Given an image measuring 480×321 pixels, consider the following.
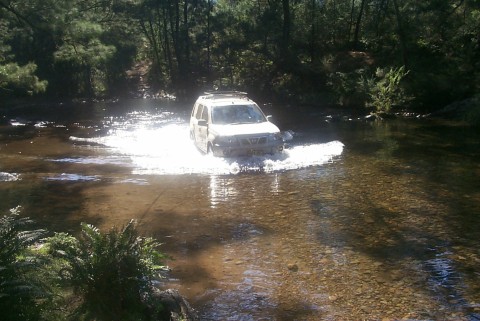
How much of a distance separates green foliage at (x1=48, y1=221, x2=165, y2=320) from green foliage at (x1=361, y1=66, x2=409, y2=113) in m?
22.9

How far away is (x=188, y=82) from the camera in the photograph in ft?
137

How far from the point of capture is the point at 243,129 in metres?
13.9

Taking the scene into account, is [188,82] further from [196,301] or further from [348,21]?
[196,301]

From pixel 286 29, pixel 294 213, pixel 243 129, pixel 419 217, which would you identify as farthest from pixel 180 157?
pixel 286 29

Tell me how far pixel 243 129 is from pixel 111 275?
31.6ft

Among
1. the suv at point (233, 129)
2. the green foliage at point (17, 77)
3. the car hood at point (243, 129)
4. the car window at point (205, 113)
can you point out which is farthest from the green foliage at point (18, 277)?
the car window at point (205, 113)

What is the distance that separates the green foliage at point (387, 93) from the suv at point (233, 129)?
1215 centimetres

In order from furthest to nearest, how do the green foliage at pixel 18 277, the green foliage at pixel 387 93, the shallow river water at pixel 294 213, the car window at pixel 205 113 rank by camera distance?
the green foliage at pixel 387 93
the car window at pixel 205 113
the shallow river water at pixel 294 213
the green foliage at pixel 18 277

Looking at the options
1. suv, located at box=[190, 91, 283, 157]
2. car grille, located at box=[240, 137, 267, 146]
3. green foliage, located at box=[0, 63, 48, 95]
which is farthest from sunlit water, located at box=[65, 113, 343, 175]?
green foliage, located at box=[0, 63, 48, 95]

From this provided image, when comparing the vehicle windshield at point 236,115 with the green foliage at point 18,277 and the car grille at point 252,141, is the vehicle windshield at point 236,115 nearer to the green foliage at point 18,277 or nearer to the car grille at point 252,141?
the car grille at point 252,141

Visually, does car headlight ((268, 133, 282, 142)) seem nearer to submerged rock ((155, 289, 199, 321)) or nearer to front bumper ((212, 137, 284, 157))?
front bumper ((212, 137, 284, 157))

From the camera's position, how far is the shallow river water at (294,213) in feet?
20.0

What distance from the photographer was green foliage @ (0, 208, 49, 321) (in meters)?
3.95

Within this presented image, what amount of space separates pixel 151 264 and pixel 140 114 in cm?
2582
